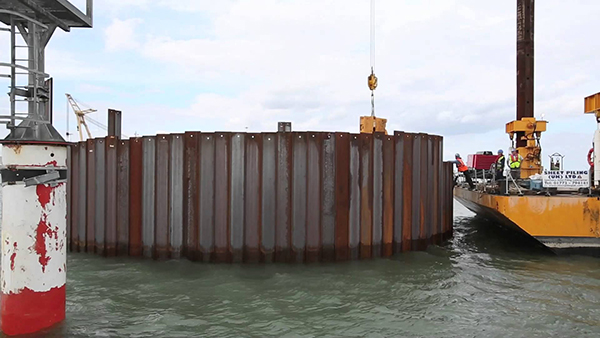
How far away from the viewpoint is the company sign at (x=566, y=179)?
1210 centimetres

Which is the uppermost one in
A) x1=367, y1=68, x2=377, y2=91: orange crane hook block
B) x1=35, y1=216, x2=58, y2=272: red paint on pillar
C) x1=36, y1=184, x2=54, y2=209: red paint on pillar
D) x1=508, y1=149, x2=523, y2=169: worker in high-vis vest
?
x1=367, y1=68, x2=377, y2=91: orange crane hook block

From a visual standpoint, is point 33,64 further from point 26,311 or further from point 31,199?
point 26,311

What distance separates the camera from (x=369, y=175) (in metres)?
10.3

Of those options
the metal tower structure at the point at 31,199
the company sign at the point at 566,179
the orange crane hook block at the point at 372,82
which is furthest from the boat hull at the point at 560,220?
→ the metal tower structure at the point at 31,199

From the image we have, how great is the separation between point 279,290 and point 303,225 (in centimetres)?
207

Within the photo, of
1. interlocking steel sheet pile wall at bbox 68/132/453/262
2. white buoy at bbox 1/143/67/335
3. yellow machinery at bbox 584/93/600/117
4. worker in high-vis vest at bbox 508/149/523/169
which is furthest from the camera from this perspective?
worker in high-vis vest at bbox 508/149/523/169

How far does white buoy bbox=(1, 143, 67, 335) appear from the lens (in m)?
5.70

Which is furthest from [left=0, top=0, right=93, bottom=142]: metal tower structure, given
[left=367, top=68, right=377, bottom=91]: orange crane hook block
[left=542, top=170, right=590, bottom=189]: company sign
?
[left=542, top=170, right=590, bottom=189]: company sign

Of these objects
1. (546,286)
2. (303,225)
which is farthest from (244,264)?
(546,286)

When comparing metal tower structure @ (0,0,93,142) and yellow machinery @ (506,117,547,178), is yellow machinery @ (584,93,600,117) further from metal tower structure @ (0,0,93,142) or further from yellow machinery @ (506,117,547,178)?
metal tower structure @ (0,0,93,142)

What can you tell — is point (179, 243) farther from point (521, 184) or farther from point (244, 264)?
point (521, 184)

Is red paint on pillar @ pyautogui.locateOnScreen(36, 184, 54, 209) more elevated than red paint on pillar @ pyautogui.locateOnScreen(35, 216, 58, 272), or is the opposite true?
red paint on pillar @ pyautogui.locateOnScreen(36, 184, 54, 209)

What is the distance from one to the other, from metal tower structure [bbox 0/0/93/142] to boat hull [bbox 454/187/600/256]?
1095cm

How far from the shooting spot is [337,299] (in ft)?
25.2
